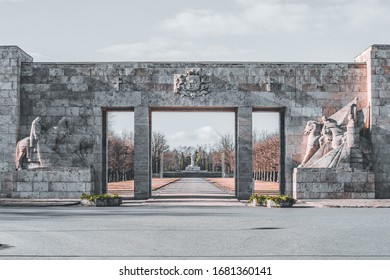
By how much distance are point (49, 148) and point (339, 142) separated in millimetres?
13662

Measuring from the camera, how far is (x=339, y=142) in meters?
28.2

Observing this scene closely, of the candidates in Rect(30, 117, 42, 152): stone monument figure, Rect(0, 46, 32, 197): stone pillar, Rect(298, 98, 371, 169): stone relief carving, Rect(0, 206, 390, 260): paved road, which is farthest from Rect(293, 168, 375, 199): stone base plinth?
Rect(0, 46, 32, 197): stone pillar

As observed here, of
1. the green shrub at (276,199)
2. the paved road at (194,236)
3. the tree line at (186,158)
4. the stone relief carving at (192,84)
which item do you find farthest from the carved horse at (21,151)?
the tree line at (186,158)

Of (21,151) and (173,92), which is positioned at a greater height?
(173,92)

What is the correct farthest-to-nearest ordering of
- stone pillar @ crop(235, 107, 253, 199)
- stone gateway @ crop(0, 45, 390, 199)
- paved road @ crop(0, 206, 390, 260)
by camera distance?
stone pillar @ crop(235, 107, 253, 199), stone gateway @ crop(0, 45, 390, 199), paved road @ crop(0, 206, 390, 260)

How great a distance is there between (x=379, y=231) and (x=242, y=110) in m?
15.4

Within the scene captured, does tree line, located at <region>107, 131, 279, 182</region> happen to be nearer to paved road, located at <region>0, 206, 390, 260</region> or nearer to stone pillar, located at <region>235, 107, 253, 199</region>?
stone pillar, located at <region>235, 107, 253, 199</region>

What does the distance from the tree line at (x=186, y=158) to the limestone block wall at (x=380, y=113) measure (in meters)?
37.3

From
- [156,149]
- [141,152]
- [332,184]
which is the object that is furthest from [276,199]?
[156,149]

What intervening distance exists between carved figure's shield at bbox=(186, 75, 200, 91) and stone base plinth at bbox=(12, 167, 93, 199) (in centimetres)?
625

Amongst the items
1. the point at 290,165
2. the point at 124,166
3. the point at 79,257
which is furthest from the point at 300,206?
the point at 124,166

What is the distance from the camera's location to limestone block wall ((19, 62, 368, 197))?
1146 inches

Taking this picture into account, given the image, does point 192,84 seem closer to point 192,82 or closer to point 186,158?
point 192,82

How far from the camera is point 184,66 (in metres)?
29.2
